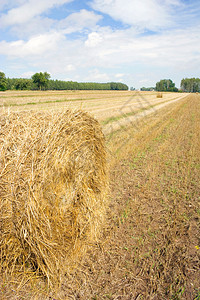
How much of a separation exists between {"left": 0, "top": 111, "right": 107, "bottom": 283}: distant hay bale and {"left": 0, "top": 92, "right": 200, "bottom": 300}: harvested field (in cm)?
24

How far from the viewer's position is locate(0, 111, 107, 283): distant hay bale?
2.41m

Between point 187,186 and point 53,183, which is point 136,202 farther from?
point 53,183

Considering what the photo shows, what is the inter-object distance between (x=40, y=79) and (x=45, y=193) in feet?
242

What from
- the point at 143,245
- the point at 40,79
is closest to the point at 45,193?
the point at 143,245

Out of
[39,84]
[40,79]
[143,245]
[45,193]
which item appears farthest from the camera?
[39,84]

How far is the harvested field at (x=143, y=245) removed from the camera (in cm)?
247

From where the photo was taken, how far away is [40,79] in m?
69.6

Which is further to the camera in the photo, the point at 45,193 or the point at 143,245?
the point at 143,245

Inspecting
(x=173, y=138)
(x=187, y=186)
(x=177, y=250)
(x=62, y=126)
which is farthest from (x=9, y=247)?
(x=173, y=138)

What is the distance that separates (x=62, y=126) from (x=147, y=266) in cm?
228

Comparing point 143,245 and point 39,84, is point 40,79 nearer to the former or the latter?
point 39,84

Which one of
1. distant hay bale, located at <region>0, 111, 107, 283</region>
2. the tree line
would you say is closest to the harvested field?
distant hay bale, located at <region>0, 111, 107, 283</region>

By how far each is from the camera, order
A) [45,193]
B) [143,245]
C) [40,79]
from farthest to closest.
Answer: [40,79] < [143,245] < [45,193]

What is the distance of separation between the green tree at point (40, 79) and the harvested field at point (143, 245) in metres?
70.5
